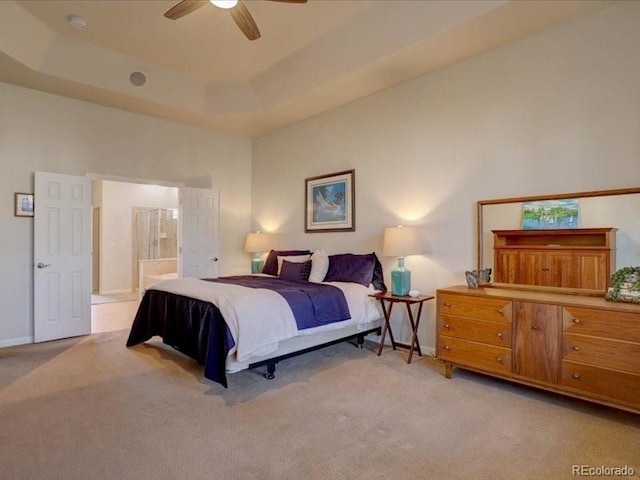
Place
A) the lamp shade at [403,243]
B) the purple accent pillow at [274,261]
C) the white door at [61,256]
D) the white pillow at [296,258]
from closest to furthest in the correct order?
the lamp shade at [403,243] < the white door at [61,256] < the white pillow at [296,258] < the purple accent pillow at [274,261]

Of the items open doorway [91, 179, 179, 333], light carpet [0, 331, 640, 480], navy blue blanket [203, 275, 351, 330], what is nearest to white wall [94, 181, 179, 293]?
open doorway [91, 179, 179, 333]

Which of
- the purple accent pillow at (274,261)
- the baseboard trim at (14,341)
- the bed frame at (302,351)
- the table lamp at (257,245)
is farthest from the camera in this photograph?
the table lamp at (257,245)

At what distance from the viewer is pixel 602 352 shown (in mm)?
2301

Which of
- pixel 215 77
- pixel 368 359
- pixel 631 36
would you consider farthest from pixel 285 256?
pixel 631 36

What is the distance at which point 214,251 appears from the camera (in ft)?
19.1

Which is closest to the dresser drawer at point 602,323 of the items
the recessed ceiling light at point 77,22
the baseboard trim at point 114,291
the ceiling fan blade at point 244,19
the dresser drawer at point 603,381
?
the dresser drawer at point 603,381

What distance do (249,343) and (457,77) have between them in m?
3.23

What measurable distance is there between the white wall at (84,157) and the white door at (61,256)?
0.14 meters

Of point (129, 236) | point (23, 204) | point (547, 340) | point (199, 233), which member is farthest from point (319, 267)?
point (129, 236)

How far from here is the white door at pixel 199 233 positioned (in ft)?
18.0

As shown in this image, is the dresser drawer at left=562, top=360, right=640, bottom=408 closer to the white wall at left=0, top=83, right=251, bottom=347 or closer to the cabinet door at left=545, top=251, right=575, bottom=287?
the cabinet door at left=545, top=251, right=575, bottom=287

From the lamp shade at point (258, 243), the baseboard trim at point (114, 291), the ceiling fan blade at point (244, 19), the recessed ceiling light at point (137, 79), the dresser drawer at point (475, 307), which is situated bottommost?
the baseboard trim at point (114, 291)

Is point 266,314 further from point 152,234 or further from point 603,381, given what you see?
point 152,234

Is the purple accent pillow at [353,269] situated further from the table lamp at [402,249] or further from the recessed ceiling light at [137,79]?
the recessed ceiling light at [137,79]
